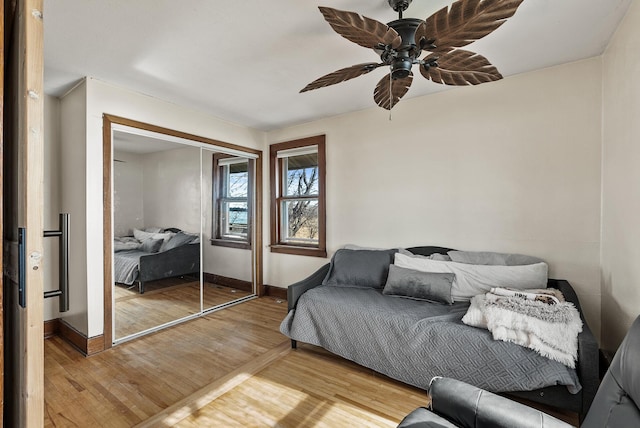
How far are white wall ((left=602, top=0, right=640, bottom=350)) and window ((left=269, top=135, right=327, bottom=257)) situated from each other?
8.74 ft

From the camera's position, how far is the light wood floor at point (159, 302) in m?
2.95

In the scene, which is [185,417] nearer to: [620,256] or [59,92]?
[620,256]

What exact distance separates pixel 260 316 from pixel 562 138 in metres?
3.49

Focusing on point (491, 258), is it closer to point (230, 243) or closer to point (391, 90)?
point (391, 90)

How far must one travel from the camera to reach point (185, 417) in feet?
6.17

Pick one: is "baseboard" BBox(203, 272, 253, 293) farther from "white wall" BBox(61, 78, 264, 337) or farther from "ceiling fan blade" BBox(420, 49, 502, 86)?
"ceiling fan blade" BBox(420, 49, 502, 86)

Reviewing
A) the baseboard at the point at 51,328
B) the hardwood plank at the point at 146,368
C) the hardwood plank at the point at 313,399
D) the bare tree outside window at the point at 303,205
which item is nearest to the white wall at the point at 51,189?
the baseboard at the point at 51,328

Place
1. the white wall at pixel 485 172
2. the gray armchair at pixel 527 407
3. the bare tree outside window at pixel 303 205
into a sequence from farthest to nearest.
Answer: the bare tree outside window at pixel 303 205 < the white wall at pixel 485 172 < the gray armchair at pixel 527 407

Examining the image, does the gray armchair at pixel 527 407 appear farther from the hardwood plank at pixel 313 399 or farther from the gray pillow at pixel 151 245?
the gray pillow at pixel 151 245

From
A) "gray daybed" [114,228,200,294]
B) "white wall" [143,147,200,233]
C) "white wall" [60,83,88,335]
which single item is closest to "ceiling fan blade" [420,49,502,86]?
"white wall" [143,147,200,233]

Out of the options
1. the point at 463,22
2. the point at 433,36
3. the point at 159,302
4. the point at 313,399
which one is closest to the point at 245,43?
the point at 433,36

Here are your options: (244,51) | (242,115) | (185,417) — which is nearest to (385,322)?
(185,417)

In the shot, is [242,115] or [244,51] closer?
[244,51]

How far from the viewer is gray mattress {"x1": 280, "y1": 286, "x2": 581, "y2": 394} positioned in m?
1.80
